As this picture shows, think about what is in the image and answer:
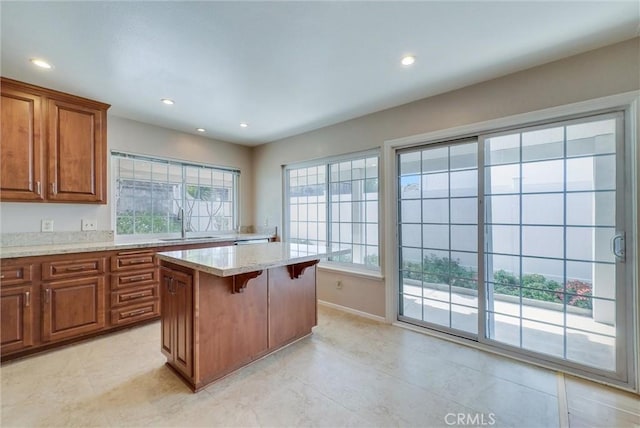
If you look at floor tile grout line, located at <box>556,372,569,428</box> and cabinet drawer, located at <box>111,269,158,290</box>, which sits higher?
cabinet drawer, located at <box>111,269,158,290</box>

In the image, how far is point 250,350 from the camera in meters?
2.29

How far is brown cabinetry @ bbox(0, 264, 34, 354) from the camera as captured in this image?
233cm

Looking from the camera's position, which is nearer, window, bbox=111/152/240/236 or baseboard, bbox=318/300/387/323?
baseboard, bbox=318/300/387/323

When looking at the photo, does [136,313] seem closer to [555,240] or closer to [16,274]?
[16,274]

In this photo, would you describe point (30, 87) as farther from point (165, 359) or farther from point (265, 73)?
point (165, 359)

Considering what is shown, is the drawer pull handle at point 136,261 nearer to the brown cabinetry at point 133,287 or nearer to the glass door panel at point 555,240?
the brown cabinetry at point 133,287

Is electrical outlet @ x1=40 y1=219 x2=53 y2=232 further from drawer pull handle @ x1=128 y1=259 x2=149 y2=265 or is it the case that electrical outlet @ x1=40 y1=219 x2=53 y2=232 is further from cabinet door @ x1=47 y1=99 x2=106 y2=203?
drawer pull handle @ x1=128 y1=259 x2=149 y2=265

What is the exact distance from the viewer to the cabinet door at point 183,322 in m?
1.99

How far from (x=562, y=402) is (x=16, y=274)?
4.35 m

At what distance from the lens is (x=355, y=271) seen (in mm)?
3568

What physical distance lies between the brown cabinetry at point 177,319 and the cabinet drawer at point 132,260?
107 cm

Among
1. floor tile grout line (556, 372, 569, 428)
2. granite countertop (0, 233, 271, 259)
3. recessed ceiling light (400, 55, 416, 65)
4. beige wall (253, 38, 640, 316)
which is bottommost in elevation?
floor tile grout line (556, 372, 569, 428)

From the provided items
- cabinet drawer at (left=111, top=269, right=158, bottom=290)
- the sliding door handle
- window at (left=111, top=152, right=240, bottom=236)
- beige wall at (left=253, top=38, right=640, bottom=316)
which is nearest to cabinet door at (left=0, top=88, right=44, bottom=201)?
window at (left=111, top=152, right=240, bottom=236)

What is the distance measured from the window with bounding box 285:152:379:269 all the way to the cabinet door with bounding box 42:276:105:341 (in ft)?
8.21
